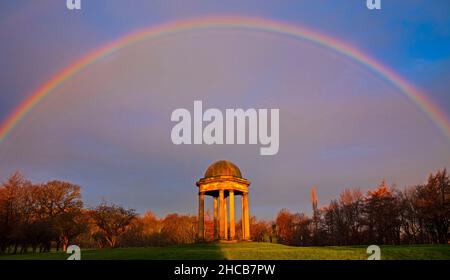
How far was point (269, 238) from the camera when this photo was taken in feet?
161

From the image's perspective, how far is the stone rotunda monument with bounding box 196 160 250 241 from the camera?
144 feet

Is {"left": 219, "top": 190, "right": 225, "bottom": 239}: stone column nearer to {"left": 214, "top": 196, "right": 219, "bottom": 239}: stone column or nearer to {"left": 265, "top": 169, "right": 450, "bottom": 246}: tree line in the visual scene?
{"left": 214, "top": 196, "right": 219, "bottom": 239}: stone column

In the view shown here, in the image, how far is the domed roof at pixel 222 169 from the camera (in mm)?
44406

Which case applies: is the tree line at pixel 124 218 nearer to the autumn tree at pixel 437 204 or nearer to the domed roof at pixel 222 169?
the autumn tree at pixel 437 204

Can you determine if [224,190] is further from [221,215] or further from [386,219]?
[386,219]

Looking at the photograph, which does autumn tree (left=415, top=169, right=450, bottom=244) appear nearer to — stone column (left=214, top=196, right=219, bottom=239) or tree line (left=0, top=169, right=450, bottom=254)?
tree line (left=0, top=169, right=450, bottom=254)

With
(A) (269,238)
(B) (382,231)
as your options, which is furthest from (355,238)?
(A) (269,238)

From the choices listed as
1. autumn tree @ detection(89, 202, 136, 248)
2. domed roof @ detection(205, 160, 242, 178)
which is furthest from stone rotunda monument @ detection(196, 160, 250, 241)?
autumn tree @ detection(89, 202, 136, 248)

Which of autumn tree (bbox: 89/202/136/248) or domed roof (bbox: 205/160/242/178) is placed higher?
domed roof (bbox: 205/160/242/178)

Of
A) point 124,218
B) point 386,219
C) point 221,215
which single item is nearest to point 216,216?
point 221,215

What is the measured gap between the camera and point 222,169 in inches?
1756

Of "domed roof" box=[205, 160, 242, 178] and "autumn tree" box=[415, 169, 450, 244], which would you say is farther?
"autumn tree" box=[415, 169, 450, 244]
